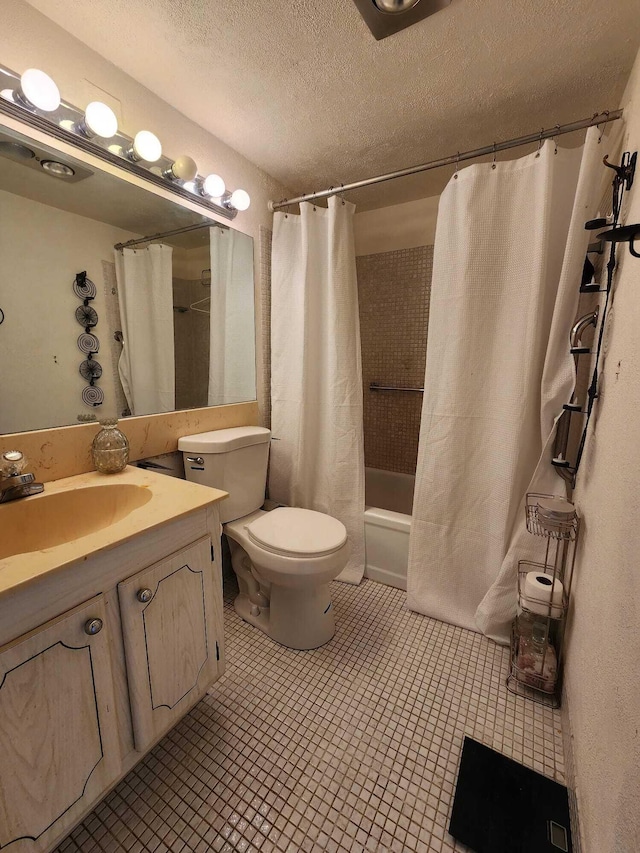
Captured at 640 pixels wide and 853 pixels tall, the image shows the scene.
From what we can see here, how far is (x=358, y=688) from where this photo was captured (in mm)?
1293

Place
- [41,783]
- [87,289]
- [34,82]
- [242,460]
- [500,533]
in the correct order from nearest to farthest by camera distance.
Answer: [41,783] → [34,82] → [87,289] → [500,533] → [242,460]

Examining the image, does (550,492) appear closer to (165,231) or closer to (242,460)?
(242,460)

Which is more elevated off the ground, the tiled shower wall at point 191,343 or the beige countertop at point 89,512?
the tiled shower wall at point 191,343

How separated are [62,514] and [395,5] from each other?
5.59 feet

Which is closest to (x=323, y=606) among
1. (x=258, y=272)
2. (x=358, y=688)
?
(x=358, y=688)

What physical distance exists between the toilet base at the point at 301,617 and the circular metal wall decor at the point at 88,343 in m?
1.17

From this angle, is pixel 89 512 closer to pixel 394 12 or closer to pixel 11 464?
pixel 11 464

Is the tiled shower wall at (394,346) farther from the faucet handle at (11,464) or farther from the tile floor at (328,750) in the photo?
the faucet handle at (11,464)

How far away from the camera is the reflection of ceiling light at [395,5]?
3.10 feet

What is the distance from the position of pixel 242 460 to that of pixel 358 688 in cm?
101

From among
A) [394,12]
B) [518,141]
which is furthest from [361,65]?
[518,141]

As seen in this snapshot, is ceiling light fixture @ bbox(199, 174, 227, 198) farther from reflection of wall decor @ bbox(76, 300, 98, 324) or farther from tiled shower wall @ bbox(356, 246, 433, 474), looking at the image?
tiled shower wall @ bbox(356, 246, 433, 474)

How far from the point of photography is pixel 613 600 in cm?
76

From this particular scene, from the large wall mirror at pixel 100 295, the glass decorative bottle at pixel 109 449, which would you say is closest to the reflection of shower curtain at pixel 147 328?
the large wall mirror at pixel 100 295
